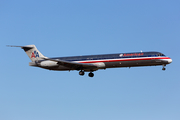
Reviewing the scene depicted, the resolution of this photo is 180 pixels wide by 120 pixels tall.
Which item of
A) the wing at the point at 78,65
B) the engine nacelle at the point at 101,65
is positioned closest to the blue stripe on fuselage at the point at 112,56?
the engine nacelle at the point at 101,65

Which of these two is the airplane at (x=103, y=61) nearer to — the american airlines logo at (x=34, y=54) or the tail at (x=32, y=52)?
the tail at (x=32, y=52)

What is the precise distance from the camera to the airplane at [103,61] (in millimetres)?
50312

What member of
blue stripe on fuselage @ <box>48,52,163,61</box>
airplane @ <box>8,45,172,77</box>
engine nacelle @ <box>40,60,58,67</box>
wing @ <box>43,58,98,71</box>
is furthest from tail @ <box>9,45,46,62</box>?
wing @ <box>43,58,98,71</box>

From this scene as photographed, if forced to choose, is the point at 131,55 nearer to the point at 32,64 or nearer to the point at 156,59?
the point at 156,59

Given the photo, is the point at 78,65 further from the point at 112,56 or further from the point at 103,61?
the point at 112,56

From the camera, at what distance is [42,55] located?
5997cm

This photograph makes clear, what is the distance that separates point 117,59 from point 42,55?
17595 mm

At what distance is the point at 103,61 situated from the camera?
52156mm

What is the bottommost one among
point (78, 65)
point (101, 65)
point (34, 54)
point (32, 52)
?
point (101, 65)

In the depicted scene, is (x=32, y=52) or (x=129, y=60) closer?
(x=129, y=60)

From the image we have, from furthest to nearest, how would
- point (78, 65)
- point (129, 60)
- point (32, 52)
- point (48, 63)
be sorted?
point (32, 52) < point (48, 63) < point (78, 65) < point (129, 60)

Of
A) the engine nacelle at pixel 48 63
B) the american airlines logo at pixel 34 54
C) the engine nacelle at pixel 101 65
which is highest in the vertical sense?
the american airlines logo at pixel 34 54

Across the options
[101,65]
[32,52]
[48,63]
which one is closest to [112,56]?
[101,65]

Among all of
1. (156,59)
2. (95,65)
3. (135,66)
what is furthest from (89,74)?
(156,59)
